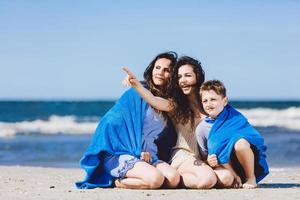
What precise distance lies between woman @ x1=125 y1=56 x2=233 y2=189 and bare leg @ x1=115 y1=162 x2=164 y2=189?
32 cm

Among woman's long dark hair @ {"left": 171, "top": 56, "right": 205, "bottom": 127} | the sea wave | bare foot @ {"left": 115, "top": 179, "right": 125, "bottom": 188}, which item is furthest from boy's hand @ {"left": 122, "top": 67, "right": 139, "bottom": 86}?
the sea wave

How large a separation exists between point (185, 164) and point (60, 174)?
300cm

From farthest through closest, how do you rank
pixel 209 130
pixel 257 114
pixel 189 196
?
pixel 257 114, pixel 209 130, pixel 189 196

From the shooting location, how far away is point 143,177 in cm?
759

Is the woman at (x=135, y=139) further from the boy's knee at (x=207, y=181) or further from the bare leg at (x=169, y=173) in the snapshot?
the boy's knee at (x=207, y=181)

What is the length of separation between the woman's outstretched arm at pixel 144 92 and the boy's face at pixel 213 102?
414mm

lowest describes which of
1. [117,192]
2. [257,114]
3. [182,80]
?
[257,114]

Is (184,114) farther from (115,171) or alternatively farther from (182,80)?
(115,171)

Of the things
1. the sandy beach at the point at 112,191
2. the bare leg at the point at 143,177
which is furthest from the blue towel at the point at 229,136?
the bare leg at the point at 143,177

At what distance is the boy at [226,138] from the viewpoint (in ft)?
24.7

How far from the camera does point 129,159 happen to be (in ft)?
25.1

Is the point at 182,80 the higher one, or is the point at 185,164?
the point at 182,80

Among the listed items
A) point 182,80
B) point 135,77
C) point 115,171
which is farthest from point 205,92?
point 115,171

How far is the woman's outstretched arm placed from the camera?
7.48 metres
